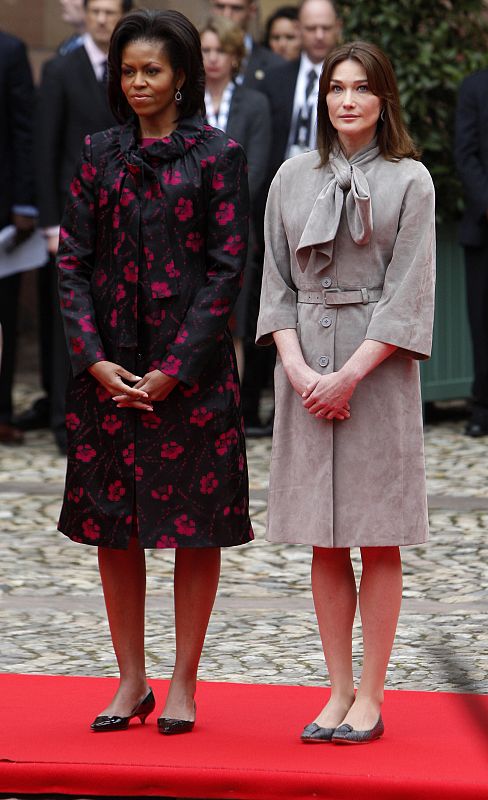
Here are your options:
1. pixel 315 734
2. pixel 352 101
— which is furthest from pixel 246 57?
pixel 315 734

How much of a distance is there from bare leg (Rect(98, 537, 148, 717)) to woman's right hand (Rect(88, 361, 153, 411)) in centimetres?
40

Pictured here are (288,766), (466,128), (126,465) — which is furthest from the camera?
(466,128)

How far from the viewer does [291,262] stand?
4121 mm

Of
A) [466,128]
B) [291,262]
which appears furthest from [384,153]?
[466,128]

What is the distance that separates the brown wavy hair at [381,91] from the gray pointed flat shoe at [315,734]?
1409mm

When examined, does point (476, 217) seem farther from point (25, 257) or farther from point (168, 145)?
point (168, 145)

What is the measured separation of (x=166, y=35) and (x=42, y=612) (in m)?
2.34

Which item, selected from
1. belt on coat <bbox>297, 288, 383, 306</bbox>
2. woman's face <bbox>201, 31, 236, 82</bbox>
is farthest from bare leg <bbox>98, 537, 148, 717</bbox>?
woman's face <bbox>201, 31, 236, 82</bbox>

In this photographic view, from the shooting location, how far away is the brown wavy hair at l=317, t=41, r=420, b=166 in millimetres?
3965

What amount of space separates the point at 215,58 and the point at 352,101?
437 cm

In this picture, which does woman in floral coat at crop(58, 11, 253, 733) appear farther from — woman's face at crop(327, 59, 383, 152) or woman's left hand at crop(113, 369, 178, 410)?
woman's face at crop(327, 59, 383, 152)

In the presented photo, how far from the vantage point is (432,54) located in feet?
29.6

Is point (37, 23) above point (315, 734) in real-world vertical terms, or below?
above

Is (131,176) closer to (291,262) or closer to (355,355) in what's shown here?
(291,262)
